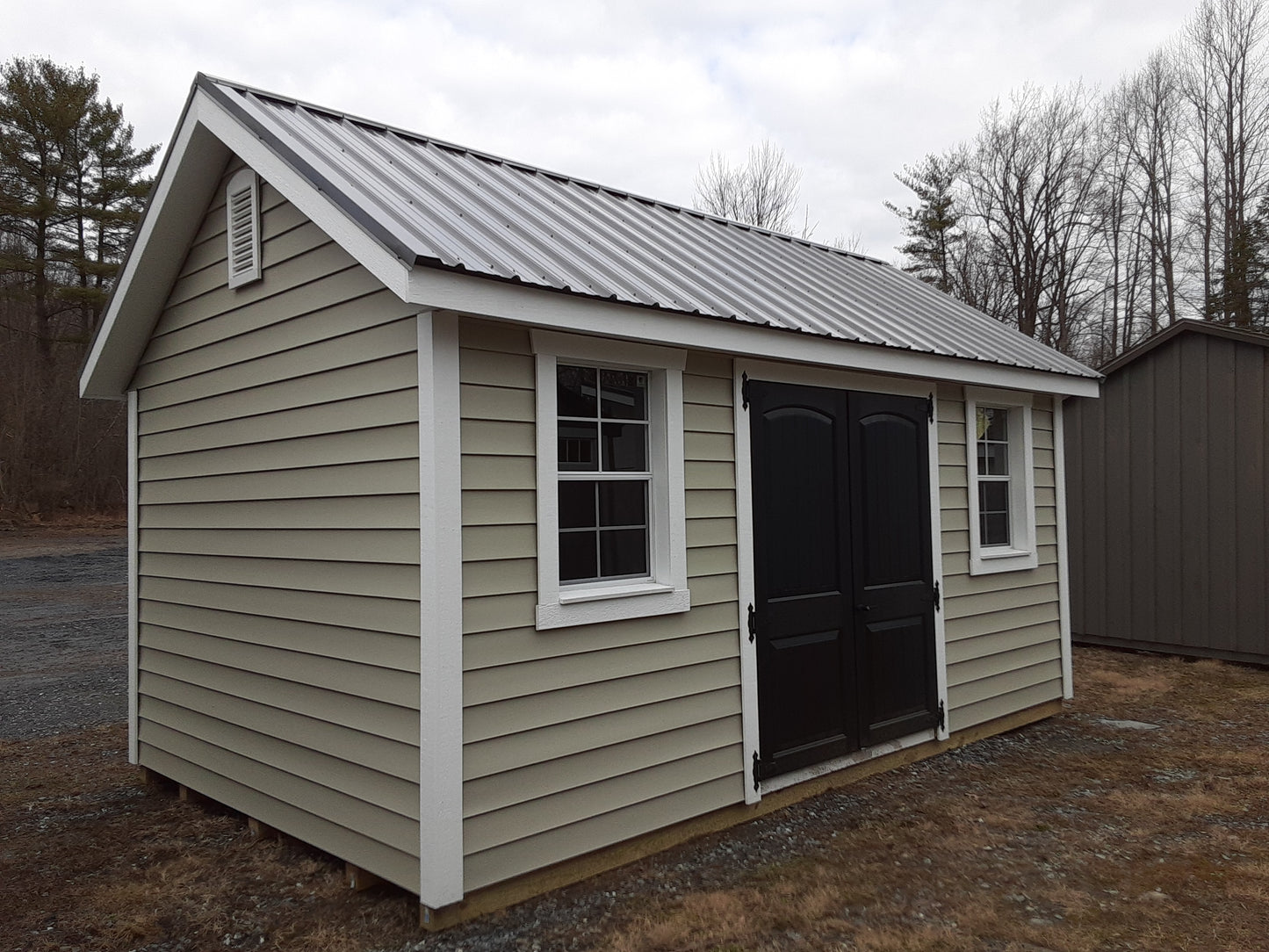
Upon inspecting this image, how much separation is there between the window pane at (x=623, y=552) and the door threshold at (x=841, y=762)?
1.41 meters

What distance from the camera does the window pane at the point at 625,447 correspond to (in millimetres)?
4426

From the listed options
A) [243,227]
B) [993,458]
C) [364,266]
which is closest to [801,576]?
[993,458]

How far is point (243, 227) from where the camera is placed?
4.86 metres

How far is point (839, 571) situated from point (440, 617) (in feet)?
8.95

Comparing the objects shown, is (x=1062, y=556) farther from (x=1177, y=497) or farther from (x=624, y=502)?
(x=624, y=502)

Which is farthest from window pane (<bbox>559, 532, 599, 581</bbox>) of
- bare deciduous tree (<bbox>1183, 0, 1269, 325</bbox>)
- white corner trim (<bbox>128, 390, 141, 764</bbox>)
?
bare deciduous tree (<bbox>1183, 0, 1269, 325</bbox>)

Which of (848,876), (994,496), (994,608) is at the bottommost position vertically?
(848,876)

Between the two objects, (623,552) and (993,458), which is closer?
(623,552)

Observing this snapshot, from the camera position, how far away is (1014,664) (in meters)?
6.83

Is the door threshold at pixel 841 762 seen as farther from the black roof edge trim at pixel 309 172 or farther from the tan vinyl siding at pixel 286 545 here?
the black roof edge trim at pixel 309 172

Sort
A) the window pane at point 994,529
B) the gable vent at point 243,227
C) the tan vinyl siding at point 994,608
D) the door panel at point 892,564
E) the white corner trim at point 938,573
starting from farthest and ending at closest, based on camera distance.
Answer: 1. the window pane at point 994,529
2. the tan vinyl siding at point 994,608
3. the white corner trim at point 938,573
4. the door panel at point 892,564
5. the gable vent at point 243,227

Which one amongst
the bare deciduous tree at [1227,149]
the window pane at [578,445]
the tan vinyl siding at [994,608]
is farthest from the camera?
the bare deciduous tree at [1227,149]

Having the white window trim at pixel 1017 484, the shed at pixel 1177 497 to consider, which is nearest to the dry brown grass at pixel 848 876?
the white window trim at pixel 1017 484

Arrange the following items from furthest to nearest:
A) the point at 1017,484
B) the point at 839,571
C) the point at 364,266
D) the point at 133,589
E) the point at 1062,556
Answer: the point at 1062,556 < the point at 1017,484 < the point at 133,589 < the point at 839,571 < the point at 364,266
